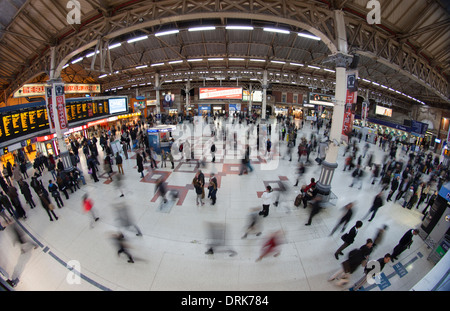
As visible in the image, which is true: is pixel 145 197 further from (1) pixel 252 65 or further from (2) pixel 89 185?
(1) pixel 252 65

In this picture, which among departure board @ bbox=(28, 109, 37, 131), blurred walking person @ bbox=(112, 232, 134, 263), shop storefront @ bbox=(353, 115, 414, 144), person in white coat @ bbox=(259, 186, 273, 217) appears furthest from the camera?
shop storefront @ bbox=(353, 115, 414, 144)

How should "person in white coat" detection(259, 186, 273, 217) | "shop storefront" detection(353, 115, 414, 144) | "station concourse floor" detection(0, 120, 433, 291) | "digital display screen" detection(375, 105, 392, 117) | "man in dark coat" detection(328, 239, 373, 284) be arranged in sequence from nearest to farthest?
"man in dark coat" detection(328, 239, 373, 284) → "station concourse floor" detection(0, 120, 433, 291) → "person in white coat" detection(259, 186, 273, 217) → "shop storefront" detection(353, 115, 414, 144) → "digital display screen" detection(375, 105, 392, 117)

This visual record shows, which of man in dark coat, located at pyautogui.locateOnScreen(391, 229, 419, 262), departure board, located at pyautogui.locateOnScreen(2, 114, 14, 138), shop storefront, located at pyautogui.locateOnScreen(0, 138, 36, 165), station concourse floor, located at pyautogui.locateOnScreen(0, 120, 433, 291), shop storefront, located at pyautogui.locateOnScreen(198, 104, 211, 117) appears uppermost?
shop storefront, located at pyautogui.locateOnScreen(198, 104, 211, 117)

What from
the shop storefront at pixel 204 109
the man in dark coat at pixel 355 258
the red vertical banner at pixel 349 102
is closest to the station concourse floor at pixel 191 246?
the man in dark coat at pixel 355 258

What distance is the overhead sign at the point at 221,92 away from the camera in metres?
32.0

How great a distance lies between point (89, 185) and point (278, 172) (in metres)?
10.5

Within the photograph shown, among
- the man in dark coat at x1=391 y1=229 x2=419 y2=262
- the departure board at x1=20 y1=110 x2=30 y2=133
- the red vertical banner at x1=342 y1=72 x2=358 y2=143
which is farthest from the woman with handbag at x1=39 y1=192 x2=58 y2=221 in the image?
the red vertical banner at x1=342 y1=72 x2=358 y2=143

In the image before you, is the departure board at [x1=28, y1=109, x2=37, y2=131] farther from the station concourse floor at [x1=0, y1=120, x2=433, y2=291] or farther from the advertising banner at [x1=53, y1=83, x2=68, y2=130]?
the station concourse floor at [x1=0, y1=120, x2=433, y2=291]

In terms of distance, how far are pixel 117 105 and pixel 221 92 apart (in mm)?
17313

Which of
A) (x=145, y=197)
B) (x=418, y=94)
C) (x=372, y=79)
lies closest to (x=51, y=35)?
(x=145, y=197)

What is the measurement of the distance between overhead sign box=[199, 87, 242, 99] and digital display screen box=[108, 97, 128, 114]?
14.0 metres

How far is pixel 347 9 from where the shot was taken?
797cm

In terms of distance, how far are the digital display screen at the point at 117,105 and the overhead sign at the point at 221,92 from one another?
1400 centimetres

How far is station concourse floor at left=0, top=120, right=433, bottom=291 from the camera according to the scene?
4.64 m
